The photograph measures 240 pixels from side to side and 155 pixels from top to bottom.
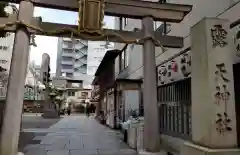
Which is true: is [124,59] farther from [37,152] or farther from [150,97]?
[37,152]

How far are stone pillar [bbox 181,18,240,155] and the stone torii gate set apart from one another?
3.28 m

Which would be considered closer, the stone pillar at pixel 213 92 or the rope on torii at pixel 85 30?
the stone pillar at pixel 213 92

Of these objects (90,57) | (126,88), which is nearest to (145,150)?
(126,88)

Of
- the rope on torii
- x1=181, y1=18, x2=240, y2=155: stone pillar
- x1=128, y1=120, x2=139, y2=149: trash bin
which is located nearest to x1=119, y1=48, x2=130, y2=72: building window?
x1=128, y1=120, x2=139, y2=149: trash bin

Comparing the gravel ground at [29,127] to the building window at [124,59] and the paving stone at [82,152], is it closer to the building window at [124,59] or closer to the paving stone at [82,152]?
the paving stone at [82,152]

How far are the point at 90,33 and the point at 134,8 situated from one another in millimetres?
2269

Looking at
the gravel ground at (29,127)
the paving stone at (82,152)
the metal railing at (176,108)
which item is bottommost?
the gravel ground at (29,127)

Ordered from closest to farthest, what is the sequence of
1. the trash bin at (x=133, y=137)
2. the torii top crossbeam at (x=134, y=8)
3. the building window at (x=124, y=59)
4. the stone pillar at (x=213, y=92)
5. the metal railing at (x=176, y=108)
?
the stone pillar at (x=213, y=92) → the torii top crossbeam at (x=134, y=8) → the metal railing at (x=176, y=108) → the trash bin at (x=133, y=137) → the building window at (x=124, y=59)

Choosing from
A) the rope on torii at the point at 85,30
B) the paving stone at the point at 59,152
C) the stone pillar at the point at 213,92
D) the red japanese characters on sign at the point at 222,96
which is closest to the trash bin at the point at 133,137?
the paving stone at the point at 59,152

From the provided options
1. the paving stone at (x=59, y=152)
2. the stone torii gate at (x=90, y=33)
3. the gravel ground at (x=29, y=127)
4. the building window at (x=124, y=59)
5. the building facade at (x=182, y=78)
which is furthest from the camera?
the building window at (x=124, y=59)

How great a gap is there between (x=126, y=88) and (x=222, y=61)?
13252mm

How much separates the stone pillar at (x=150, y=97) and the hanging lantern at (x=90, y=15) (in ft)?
6.49

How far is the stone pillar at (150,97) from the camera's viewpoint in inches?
342

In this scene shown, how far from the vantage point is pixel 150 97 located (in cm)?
902
